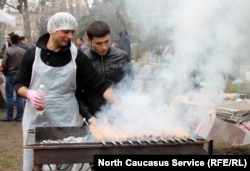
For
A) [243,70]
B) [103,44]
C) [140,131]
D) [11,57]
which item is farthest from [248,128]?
[11,57]

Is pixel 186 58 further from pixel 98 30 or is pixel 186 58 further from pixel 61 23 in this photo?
pixel 61 23

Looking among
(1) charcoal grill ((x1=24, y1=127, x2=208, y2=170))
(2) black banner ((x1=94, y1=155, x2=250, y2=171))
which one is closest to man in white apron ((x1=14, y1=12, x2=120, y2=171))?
(1) charcoal grill ((x1=24, y1=127, x2=208, y2=170))

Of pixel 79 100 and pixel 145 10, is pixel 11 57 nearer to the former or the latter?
pixel 145 10

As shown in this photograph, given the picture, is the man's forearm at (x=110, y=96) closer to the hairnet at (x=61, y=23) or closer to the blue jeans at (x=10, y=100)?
the hairnet at (x=61, y=23)

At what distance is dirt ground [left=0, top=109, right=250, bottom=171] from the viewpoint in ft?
18.1

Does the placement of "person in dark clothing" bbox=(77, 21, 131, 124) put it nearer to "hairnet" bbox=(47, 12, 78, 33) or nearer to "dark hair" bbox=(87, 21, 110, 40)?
"dark hair" bbox=(87, 21, 110, 40)

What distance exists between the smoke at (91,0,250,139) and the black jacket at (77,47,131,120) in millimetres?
110

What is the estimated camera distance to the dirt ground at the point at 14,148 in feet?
18.1

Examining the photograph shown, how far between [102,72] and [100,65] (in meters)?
0.07

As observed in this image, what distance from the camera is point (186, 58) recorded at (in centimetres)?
455

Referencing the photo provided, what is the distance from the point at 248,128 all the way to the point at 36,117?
7.60 feet

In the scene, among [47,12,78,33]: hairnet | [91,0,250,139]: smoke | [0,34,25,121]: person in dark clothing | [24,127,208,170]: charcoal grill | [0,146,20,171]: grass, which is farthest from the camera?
[0,34,25,121]: person in dark clothing

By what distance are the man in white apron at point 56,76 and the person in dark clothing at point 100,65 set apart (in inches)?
5.0

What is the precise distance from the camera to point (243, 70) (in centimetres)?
720
